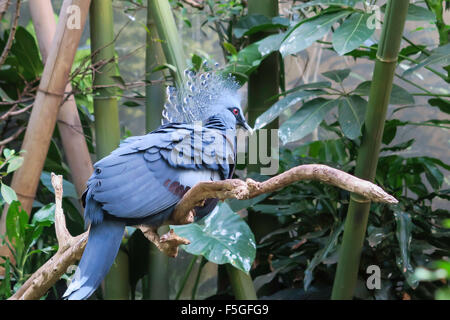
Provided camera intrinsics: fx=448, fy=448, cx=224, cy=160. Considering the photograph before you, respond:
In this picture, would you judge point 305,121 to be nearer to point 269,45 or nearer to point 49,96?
point 269,45

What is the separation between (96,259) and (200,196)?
245 millimetres

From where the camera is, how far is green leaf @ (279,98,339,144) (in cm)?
134

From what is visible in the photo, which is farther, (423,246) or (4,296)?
(423,246)

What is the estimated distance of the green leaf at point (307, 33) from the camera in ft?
4.21

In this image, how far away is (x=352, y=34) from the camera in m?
1.25

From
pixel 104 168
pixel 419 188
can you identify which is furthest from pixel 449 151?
pixel 104 168

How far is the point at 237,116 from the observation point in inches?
47.7

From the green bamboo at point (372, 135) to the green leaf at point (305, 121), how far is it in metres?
0.17

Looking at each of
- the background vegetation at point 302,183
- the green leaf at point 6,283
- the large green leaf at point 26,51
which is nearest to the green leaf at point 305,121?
the background vegetation at point 302,183

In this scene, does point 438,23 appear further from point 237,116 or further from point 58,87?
point 58,87

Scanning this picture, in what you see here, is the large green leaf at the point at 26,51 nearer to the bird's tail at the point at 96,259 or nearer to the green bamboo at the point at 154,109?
the green bamboo at the point at 154,109

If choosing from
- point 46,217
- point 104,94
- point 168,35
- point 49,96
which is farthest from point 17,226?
point 168,35
